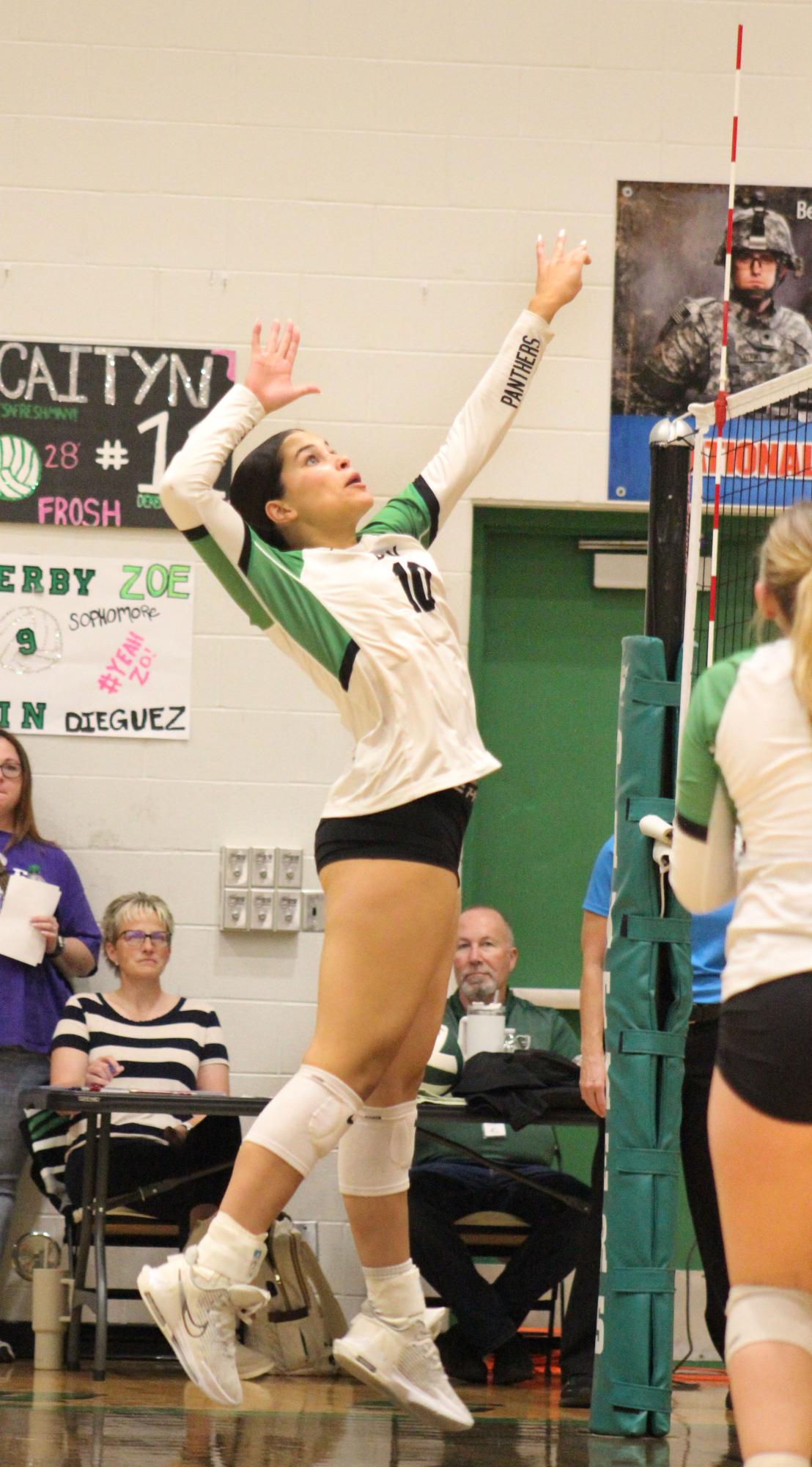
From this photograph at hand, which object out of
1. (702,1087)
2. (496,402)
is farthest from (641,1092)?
(496,402)

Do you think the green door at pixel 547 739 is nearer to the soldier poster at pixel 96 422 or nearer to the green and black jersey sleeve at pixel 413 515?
the soldier poster at pixel 96 422

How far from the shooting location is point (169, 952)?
5.75 meters

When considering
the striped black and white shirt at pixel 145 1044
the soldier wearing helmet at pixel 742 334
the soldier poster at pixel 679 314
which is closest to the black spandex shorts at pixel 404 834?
the striped black and white shirt at pixel 145 1044

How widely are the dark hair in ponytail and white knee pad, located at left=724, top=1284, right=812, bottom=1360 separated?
1.83 meters

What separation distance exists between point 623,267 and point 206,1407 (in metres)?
4.11

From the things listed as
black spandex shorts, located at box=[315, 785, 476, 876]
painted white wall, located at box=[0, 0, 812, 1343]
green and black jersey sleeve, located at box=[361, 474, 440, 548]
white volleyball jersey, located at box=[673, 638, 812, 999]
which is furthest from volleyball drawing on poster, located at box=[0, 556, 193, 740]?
white volleyball jersey, located at box=[673, 638, 812, 999]

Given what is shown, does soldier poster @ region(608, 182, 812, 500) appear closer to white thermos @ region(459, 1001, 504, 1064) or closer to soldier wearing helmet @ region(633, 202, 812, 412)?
soldier wearing helmet @ region(633, 202, 812, 412)

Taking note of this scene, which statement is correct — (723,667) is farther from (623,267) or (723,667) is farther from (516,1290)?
(623,267)

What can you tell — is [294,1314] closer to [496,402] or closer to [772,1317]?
[496,402]

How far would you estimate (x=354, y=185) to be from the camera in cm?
620

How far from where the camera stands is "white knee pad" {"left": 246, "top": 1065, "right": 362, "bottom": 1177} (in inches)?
116

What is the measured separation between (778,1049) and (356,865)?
3.70ft

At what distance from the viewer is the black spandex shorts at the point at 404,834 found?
3.10m

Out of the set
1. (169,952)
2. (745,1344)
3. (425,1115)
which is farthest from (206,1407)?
(745,1344)
